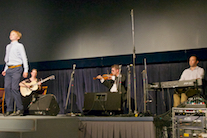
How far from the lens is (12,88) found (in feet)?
11.9

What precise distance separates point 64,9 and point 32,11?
1.05 meters

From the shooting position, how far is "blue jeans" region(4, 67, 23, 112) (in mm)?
3636

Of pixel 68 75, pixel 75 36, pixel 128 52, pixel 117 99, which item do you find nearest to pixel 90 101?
pixel 117 99

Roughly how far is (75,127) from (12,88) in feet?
4.24

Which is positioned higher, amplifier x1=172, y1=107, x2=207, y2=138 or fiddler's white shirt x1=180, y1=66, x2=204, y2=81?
fiddler's white shirt x1=180, y1=66, x2=204, y2=81

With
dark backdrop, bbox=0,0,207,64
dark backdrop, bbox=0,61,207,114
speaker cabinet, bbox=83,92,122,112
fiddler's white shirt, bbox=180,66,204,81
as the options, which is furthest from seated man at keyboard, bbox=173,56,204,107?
speaker cabinet, bbox=83,92,122,112

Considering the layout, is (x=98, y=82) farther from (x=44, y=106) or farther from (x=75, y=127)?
(x=75, y=127)

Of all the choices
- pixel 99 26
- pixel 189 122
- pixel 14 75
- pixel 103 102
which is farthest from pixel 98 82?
pixel 189 122

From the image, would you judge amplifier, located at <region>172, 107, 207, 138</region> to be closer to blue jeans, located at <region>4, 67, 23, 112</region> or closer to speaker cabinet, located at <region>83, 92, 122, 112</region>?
speaker cabinet, located at <region>83, 92, 122, 112</region>

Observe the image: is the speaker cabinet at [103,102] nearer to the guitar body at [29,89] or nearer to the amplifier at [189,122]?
the amplifier at [189,122]

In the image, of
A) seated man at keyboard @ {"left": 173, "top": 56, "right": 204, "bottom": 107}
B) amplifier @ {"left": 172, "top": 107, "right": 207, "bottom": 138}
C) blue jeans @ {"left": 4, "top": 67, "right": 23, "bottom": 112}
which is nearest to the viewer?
amplifier @ {"left": 172, "top": 107, "right": 207, "bottom": 138}

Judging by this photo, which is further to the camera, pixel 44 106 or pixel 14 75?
pixel 44 106

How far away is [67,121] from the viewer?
3.48m

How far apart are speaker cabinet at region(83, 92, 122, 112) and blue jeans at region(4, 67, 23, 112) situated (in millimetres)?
1366
